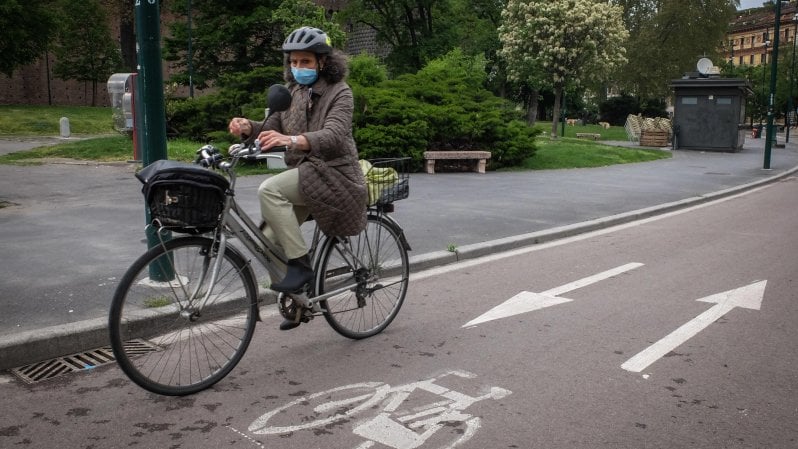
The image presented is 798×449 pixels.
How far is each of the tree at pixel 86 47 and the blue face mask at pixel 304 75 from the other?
4944 centimetres

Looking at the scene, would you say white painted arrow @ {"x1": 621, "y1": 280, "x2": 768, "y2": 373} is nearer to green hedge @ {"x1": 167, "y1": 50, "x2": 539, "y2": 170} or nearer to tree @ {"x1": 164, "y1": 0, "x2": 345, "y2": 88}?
green hedge @ {"x1": 167, "y1": 50, "x2": 539, "y2": 170}

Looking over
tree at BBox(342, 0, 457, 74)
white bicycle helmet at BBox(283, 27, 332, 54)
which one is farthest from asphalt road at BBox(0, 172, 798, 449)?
tree at BBox(342, 0, 457, 74)

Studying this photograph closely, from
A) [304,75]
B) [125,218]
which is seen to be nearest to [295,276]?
[304,75]

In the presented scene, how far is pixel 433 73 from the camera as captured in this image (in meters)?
20.0

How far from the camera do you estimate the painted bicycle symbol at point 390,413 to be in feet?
11.8

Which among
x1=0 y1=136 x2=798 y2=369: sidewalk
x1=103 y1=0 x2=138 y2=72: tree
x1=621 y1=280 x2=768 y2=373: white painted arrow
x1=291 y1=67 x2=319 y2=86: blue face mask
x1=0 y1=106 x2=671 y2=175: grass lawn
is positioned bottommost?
x1=621 y1=280 x2=768 y2=373: white painted arrow

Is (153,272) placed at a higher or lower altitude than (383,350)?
higher

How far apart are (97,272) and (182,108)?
16361 mm

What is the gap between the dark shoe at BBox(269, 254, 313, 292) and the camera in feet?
14.5

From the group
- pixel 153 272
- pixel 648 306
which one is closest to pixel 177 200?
pixel 153 272

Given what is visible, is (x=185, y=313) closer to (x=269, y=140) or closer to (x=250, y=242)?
(x=250, y=242)

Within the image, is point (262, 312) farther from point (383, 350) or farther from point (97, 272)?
point (97, 272)

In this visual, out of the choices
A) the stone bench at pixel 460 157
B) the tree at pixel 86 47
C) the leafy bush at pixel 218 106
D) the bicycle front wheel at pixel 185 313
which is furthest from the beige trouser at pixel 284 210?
the tree at pixel 86 47

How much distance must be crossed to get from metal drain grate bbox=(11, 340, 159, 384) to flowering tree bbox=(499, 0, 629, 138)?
99.7 feet
